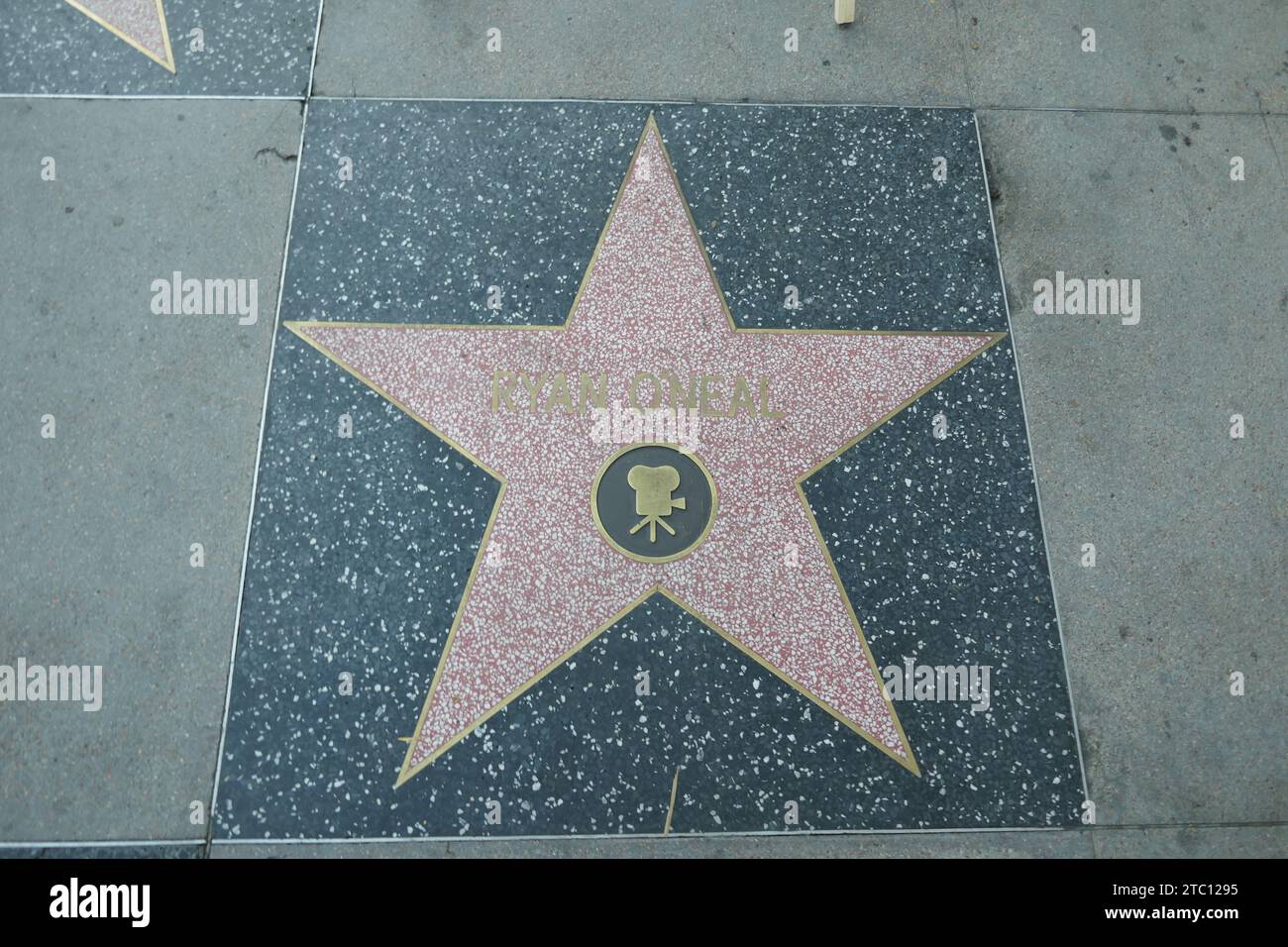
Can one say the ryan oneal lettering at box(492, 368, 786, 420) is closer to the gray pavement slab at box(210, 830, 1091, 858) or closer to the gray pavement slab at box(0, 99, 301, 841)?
the gray pavement slab at box(0, 99, 301, 841)

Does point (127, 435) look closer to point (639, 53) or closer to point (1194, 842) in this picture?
point (639, 53)

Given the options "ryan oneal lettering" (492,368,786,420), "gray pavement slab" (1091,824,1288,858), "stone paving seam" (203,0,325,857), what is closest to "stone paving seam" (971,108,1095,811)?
"gray pavement slab" (1091,824,1288,858)

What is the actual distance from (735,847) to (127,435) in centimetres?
182

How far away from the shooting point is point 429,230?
7.84 ft

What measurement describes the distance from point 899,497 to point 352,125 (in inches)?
72.3

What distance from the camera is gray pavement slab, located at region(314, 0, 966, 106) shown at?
8.34ft

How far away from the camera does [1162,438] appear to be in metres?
2.29

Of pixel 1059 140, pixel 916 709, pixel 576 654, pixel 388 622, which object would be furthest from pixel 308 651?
pixel 1059 140

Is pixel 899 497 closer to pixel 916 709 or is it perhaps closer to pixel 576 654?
pixel 916 709

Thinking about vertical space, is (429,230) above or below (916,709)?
above

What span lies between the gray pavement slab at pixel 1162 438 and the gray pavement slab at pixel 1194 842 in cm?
3

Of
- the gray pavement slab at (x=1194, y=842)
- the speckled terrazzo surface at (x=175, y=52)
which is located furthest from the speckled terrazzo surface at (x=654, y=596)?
the speckled terrazzo surface at (x=175, y=52)

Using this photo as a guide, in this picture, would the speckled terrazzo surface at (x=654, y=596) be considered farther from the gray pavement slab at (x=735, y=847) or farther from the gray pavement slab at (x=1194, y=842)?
the gray pavement slab at (x=1194, y=842)

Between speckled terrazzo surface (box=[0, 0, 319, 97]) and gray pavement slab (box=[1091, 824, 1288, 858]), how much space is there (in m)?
2.92
